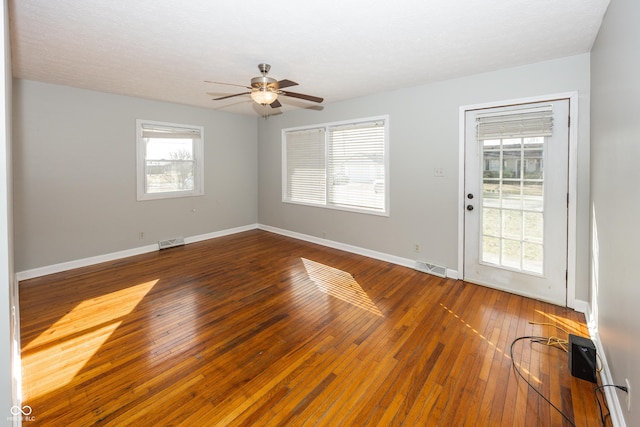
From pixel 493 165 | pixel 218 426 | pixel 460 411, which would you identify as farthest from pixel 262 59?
pixel 460 411

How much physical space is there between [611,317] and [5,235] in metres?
3.35

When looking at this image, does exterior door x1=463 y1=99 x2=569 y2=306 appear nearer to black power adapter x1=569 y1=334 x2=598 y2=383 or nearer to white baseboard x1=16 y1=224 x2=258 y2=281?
black power adapter x1=569 y1=334 x2=598 y2=383

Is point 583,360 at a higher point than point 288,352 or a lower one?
higher

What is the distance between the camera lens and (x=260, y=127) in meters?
6.54

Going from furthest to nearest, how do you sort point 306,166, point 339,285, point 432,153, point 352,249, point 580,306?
point 306,166
point 352,249
point 432,153
point 339,285
point 580,306

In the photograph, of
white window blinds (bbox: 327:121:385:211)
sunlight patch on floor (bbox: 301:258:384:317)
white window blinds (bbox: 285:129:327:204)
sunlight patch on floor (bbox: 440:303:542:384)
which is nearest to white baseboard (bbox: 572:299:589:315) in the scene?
sunlight patch on floor (bbox: 440:303:542:384)

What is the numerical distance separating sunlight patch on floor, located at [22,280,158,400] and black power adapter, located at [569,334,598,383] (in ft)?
11.4

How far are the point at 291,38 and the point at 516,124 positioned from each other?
8.38ft

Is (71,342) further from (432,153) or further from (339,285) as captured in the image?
(432,153)

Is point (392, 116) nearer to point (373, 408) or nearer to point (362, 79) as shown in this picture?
point (362, 79)

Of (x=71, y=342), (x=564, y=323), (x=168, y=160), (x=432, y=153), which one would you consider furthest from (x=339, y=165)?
(x=71, y=342)

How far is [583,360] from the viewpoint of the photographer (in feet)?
6.64

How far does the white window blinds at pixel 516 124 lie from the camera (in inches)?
122

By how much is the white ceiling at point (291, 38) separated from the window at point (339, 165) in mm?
1064
